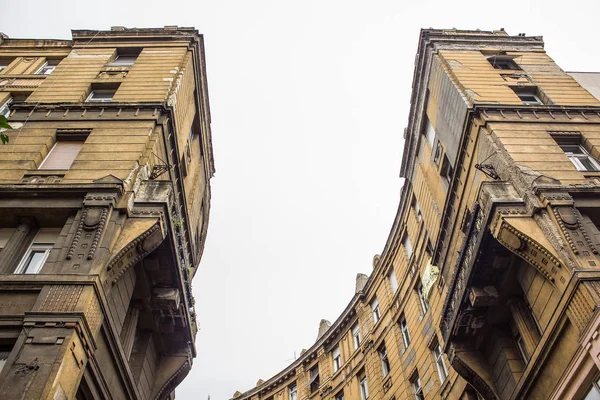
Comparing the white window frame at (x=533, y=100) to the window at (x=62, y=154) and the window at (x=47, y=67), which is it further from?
the window at (x=47, y=67)

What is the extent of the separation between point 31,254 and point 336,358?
23.6m

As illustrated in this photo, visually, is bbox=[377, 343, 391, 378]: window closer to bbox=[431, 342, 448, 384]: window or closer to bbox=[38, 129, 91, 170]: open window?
bbox=[431, 342, 448, 384]: window

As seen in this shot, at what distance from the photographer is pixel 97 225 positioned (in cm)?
1258

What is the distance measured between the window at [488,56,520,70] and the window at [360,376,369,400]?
735 inches

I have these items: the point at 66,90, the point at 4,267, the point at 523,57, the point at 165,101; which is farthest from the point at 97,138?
the point at 523,57

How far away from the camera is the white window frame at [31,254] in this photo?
39.6 ft

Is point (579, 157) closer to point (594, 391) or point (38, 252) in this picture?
point (594, 391)

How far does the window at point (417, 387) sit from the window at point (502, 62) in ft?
51.7

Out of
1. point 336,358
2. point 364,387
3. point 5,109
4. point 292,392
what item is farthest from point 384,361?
point 5,109

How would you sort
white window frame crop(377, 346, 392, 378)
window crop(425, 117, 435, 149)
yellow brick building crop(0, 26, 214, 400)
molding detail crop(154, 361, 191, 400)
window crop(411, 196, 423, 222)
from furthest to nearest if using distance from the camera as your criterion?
white window frame crop(377, 346, 392, 378) → window crop(411, 196, 423, 222) → window crop(425, 117, 435, 149) → molding detail crop(154, 361, 191, 400) → yellow brick building crop(0, 26, 214, 400)

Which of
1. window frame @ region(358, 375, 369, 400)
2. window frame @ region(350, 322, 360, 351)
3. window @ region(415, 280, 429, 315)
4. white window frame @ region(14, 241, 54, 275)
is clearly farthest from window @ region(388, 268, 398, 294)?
white window frame @ region(14, 241, 54, 275)

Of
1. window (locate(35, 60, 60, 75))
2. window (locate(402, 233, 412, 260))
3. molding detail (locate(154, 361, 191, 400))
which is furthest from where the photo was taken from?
window (locate(402, 233, 412, 260))

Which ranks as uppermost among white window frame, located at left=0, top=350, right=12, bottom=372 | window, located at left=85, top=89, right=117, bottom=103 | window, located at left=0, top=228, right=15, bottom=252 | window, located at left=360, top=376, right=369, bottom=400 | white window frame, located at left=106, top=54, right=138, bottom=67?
white window frame, located at left=106, top=54, right=138, bottom=67

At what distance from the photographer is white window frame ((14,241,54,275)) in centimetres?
1206
